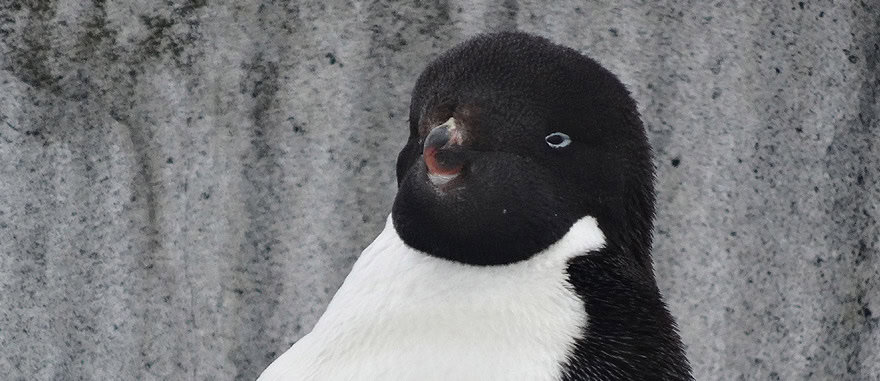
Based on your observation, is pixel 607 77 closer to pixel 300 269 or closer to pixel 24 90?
pixel 300 269

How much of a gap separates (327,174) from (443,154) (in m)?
0.72

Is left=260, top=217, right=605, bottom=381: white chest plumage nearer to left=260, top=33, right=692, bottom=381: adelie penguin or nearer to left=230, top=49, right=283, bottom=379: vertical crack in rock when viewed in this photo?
left=260, top=33, right=692, bottom=381: adelie penguin

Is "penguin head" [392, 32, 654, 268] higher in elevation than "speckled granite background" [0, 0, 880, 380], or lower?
Answer: higher

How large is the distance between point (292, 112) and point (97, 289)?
42cm

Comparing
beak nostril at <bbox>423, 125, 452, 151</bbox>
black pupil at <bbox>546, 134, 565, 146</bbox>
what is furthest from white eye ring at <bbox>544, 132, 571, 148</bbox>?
beak nostril at <bbox>423, 125, 452, 151</bbox>

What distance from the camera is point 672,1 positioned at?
1.88 meters

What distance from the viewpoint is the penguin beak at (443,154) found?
1.19 meters

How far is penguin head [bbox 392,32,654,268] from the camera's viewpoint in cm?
122

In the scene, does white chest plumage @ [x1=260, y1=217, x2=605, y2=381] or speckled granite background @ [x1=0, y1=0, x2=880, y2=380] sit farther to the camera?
speckled granite background @ [x1=0, y1=0, x2=880, y2=380]

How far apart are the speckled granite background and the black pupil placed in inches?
25.9

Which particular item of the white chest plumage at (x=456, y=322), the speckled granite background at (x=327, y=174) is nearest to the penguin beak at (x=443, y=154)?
the white chest plumage at (x=456, y=322)

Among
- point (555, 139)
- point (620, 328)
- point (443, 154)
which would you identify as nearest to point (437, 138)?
point (443, 154)

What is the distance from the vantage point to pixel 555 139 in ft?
4.09

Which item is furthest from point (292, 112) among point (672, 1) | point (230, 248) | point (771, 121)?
point (771, 121)
